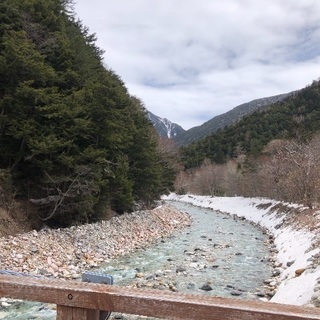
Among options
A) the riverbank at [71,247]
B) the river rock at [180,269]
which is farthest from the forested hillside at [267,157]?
the river rock at [180,269]

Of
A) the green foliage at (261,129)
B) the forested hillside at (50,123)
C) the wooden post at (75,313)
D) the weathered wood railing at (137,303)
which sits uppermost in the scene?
the green foliage at (261,129)

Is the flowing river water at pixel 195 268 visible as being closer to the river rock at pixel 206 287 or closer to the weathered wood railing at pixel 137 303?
the river rock at pixel 206 287

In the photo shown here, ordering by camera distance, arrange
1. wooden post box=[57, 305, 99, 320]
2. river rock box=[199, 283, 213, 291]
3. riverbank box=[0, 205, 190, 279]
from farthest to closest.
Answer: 1. riverbank box=[0, 205, 190, 279]
2. river rock box=[199, 283, 213, 291]
3. wooden post box=[57, 305, 99, 320]

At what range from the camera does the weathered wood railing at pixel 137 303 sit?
1955mm

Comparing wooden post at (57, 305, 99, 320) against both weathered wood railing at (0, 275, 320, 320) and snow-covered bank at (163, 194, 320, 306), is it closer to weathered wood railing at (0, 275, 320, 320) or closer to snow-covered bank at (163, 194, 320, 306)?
weathered wood railing at (0, 275, 320, 320)

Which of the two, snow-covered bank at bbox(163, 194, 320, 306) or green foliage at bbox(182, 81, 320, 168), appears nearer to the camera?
snow-covered bank at bbox(163, 194, 320, 306)

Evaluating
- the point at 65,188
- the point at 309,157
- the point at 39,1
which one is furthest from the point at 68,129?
the point at 309,157

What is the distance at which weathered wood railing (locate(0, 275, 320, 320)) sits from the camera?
1955mm

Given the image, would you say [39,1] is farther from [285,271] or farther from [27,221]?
[285,271]

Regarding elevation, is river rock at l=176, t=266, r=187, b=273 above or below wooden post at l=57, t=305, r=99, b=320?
below

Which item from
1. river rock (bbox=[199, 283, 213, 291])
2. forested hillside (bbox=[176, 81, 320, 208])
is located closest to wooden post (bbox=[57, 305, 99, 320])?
river rock (bbox=[199, 283, 213, 291])

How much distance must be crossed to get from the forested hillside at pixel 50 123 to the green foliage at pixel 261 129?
38.9 metres

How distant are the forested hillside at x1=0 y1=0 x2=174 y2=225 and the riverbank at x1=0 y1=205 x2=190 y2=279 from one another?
3.52 feet

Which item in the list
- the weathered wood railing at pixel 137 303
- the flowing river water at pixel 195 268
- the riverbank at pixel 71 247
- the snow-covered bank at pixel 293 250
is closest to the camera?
the weathered wood railing at pixel 137 303
